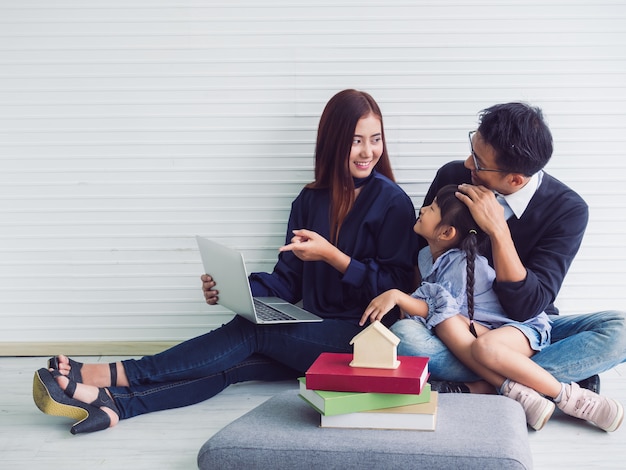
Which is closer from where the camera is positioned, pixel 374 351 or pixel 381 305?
pixel 374 351

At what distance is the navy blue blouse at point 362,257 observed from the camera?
2.66 m

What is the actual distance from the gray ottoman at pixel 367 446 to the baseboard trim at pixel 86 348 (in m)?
1.21

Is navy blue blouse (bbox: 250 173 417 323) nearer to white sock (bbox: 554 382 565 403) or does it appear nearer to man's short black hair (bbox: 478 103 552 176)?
man's short black hair (bbox: 478 103 552 176)

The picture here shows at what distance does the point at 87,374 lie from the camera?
246 cm

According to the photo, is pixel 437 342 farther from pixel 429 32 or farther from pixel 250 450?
pixel 429 32

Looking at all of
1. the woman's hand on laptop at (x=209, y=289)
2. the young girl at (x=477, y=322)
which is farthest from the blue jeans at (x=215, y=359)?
the young girl at (x=477, y=322)

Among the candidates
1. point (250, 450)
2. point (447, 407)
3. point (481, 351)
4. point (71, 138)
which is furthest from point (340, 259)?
point (71, 138)

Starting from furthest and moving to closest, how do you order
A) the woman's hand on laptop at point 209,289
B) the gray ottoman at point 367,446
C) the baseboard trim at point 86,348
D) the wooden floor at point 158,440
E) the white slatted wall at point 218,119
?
1. the baseboard trim at point 86,348
2. the white slatted wall at point 218,119
3. the woman's hand on laptop at point 209,289
4. the wooden floor at point 158,440
5. the gray ottoman at point 367,446

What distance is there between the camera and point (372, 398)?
1.87 meters

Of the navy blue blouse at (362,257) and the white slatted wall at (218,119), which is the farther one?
the white slatted wall at (218,119)

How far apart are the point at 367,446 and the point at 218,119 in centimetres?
151

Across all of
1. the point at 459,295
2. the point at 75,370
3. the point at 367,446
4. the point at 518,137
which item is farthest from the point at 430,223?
the point at 75,370

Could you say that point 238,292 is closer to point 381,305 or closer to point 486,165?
point 381,305

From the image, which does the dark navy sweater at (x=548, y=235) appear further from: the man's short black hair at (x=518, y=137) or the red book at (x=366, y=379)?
the red book at (x=366, y=379)
